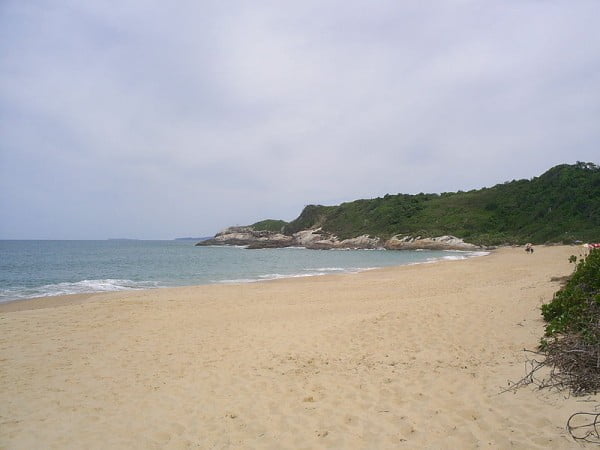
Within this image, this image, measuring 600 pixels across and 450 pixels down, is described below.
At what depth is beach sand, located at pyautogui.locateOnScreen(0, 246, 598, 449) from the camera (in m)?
4.22

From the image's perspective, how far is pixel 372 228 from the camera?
3243 inches

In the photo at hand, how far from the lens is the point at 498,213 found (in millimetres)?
69438

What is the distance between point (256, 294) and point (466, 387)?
1266 cm

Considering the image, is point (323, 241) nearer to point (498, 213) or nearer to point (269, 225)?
point (498, 213)

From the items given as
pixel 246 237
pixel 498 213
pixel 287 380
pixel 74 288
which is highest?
pixel 498 213

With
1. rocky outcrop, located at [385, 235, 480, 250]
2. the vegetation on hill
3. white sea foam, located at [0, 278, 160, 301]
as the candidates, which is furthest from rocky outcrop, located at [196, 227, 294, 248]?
white sea foam, located at [0, 278, 160, 301]

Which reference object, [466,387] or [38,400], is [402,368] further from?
[38,400]

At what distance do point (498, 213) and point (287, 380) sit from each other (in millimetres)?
74143

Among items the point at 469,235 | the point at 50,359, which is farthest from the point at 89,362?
the point at 469,235

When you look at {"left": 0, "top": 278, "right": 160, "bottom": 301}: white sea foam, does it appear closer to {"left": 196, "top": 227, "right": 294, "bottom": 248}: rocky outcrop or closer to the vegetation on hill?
{"left": 196, "top": 227, "right": 294, "bottom": 248}: rocky outcrop

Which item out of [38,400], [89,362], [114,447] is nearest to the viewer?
[114,447]

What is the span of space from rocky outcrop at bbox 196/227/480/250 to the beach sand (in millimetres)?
53106

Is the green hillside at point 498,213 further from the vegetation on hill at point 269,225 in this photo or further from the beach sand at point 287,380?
the beach sand at point 287,380

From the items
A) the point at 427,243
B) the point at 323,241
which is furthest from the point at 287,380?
the point at 323,241
